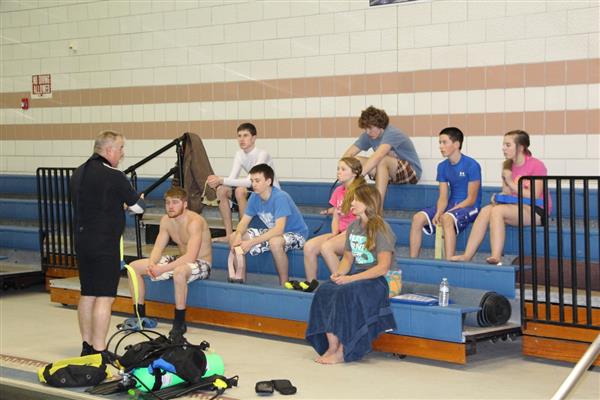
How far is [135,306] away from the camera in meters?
8.25

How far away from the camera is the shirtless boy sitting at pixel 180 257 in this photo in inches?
313

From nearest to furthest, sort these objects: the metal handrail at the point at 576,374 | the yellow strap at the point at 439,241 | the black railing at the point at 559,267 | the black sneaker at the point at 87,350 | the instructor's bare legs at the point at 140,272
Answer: the metal handrail at the point at 576,374 < the black railing at the point at 559,267 < the black sneaker at the point at 87,350 < the yellow strap at the point at 439,241 < the instructor's bare legs at the point at 140,272

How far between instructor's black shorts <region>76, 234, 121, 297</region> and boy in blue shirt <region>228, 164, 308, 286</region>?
153 cm

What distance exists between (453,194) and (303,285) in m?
1.58

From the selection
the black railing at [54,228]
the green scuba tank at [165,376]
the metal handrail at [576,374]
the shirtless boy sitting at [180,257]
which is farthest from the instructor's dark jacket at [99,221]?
the metal handrail at [576,374]

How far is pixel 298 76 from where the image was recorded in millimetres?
10336

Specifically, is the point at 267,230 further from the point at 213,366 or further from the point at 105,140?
the point at 213,366

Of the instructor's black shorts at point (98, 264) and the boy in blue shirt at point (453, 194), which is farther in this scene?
A: the boy in blue shirt at point (453, 194)

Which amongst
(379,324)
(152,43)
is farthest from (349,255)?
(152,43)

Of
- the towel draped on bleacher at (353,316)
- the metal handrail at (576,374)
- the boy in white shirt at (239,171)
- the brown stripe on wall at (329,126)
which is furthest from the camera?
the boy in white shirt at (239,171)

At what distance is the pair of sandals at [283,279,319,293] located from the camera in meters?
7.57

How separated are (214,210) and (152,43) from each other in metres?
2.26

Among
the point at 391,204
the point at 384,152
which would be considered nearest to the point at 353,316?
the point at 384,152

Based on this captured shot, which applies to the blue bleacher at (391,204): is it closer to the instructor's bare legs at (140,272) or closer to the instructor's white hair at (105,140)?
the instructor's bare legs at (140,272)
